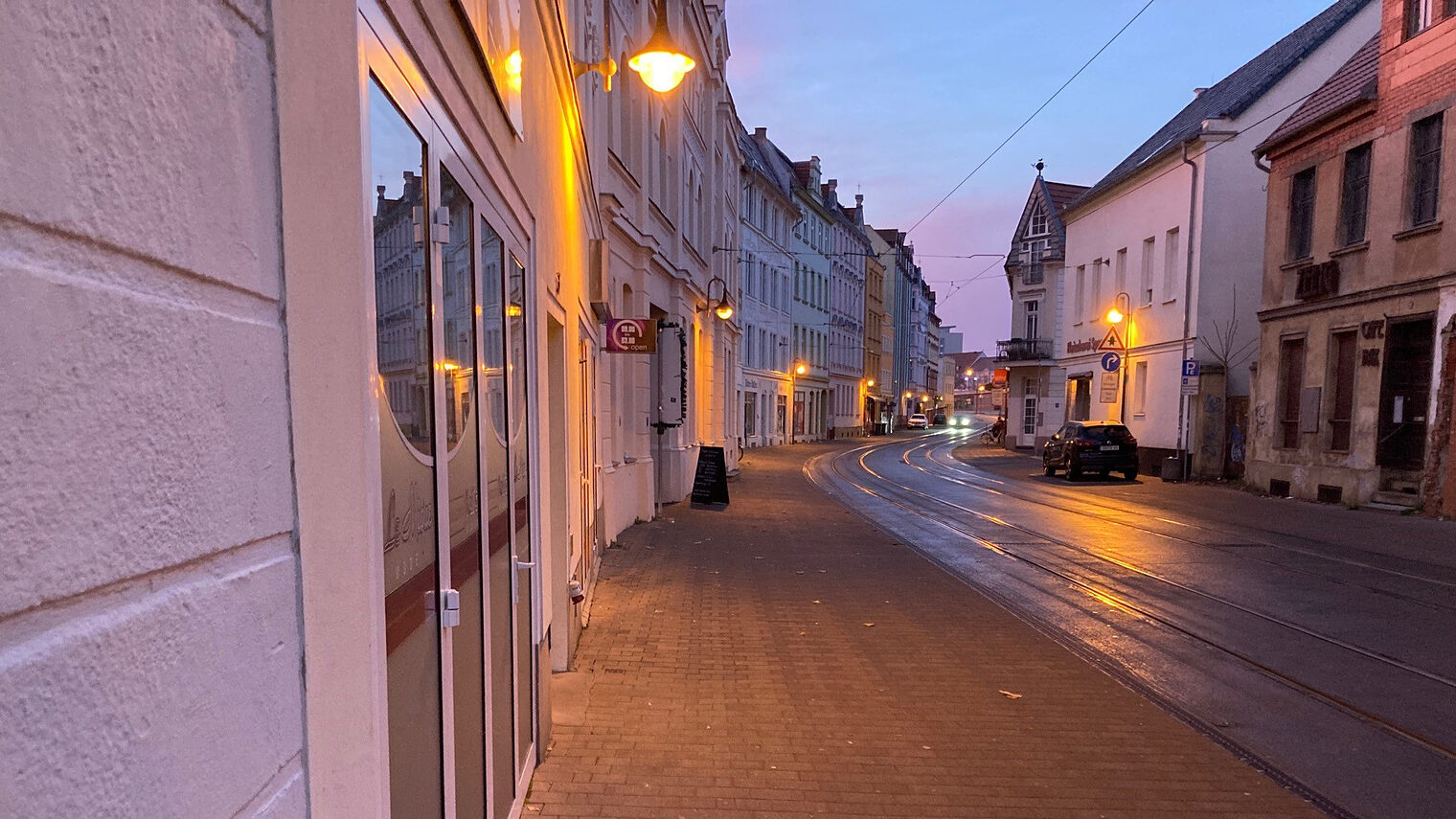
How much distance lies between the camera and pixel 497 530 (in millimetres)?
3031

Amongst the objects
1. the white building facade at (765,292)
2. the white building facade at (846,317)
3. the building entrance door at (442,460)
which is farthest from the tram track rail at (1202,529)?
the white building facade at (846,317)

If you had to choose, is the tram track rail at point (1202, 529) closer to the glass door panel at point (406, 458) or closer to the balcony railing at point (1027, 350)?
the glass door panel at point (406, 458)

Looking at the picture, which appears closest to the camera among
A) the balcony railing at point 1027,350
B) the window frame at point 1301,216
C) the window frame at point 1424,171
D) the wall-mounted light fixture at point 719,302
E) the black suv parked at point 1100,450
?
the window frame at point 1424,171

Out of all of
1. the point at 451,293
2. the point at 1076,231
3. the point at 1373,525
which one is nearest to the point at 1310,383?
the point at 1373,525

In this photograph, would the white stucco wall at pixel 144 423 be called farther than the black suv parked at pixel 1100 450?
No

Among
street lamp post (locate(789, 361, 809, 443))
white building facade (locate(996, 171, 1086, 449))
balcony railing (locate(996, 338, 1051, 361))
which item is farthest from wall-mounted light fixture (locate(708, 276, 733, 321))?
street lamp post (locate(789, 361, 809, 443))

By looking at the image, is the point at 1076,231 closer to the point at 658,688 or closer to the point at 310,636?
the point at 658,688

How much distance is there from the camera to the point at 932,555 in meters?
10.3

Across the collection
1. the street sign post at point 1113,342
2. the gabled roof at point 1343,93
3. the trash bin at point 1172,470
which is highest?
the gabled roof at point 1343,93

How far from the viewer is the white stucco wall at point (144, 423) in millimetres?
769

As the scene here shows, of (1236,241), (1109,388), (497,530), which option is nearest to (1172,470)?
(1109,388)

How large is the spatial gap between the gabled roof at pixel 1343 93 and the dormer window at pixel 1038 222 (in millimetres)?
22086

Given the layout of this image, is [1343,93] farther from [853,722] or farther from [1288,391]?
[853,722]

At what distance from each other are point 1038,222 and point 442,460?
43.9m
